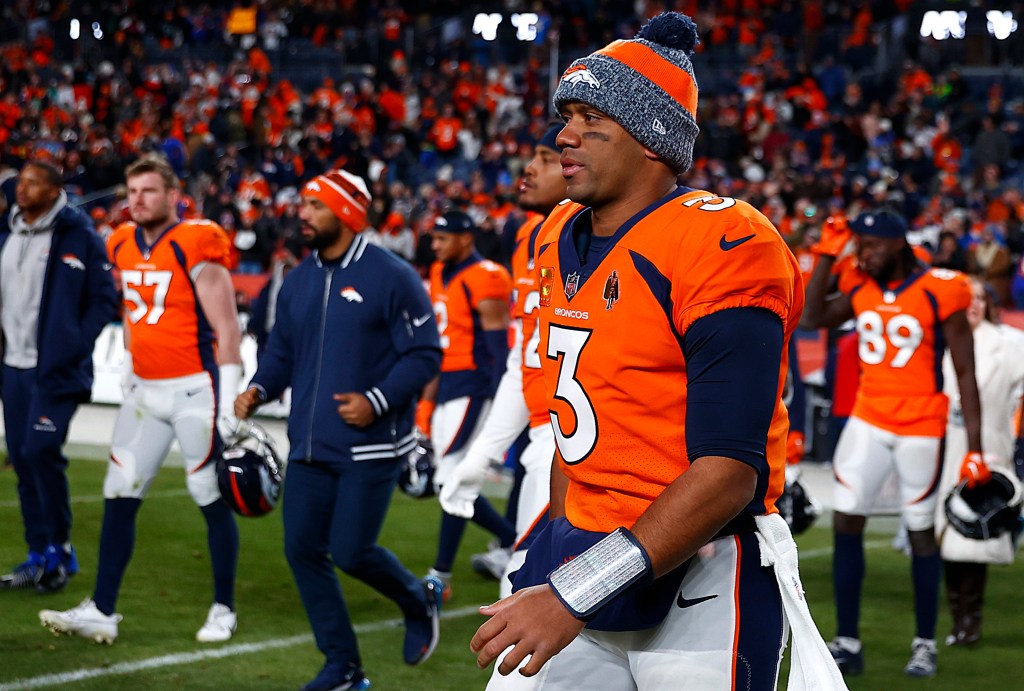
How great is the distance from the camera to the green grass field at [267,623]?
5722 millimetres

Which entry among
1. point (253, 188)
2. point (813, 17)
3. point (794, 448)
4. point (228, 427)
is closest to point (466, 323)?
point (794, 448)

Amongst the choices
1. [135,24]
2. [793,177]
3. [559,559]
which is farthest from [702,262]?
[135,24]

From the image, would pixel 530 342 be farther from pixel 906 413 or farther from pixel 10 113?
pixel 10 113

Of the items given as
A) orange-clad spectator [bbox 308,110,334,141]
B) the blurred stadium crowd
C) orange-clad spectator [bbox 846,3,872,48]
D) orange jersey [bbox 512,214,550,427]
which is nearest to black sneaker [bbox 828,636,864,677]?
orange jersey [bbox 512,214,550,427]

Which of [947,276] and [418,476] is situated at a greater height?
[947,276]

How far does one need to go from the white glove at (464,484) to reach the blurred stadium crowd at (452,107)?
10.3 m

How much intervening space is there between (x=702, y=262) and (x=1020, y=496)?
4.68 m

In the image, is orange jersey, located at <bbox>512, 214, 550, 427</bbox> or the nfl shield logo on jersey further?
orange jersey, located at <bbox>512, 214, 550, 427</bbox>

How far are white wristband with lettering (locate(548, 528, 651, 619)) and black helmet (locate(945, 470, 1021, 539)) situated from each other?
442 centimetres

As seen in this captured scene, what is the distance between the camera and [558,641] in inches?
92.3

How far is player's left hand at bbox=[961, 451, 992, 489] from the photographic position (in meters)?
6.27

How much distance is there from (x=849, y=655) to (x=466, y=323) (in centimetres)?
355

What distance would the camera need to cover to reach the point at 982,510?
6.37 m

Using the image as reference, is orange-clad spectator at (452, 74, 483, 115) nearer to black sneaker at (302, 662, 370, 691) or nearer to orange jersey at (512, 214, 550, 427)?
orange jersey at (512, 214, 550, 427)
